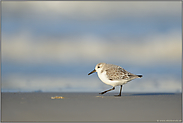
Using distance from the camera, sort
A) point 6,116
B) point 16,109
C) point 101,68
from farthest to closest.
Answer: point 101,68, point 16,109, point 6,116

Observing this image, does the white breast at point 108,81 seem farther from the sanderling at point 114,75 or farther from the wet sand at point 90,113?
the wet sand at point 90,113

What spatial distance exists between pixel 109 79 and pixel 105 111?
333 centimetres

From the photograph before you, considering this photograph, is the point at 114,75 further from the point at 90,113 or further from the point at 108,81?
the point at 90,113

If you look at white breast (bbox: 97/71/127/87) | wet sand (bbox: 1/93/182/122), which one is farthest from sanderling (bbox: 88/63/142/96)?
wet sand (bbox: 1/93/182/122)

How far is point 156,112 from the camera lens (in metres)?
5.70

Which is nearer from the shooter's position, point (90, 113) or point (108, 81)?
point (90, 113)

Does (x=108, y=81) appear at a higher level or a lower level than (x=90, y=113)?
higher

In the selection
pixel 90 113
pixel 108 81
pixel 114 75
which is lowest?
pixel 90 113

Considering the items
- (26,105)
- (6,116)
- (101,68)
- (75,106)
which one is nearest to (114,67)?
(101,68)

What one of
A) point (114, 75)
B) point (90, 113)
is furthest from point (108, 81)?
point (90, 113)

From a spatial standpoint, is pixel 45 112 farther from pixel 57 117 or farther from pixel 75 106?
pixel 75 106

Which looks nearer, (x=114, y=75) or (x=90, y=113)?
(x=90, y=113)

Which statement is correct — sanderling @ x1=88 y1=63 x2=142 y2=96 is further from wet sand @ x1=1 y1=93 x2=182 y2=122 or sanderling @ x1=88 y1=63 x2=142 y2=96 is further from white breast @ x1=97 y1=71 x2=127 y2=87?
wet sand @ x1=1 y1=93 x2=182 y2=122

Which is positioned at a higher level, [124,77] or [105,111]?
[124,77]
